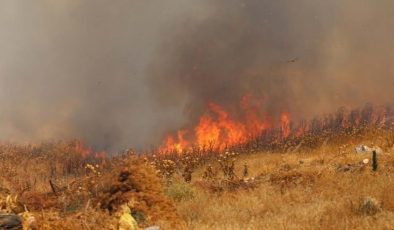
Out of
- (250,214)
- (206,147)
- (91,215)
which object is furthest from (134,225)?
(206,147)

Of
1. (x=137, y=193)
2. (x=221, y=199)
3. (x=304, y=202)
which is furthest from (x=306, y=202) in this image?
(x=137, y=193)

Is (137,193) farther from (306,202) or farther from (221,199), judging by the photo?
(306,202)

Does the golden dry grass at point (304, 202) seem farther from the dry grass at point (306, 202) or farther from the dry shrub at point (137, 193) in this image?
the dry shrub at point (137, 193)

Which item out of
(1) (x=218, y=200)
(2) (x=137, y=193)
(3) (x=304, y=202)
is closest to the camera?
(2) (x=137, y=193)

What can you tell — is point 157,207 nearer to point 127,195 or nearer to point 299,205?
point 127,195

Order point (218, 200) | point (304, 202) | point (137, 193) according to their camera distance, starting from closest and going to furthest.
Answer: point (137, 193) → point (304, 202) → point (218, 200)

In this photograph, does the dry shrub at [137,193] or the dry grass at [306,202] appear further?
the dry shrub at [137,193]

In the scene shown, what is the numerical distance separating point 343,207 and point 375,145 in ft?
39.8

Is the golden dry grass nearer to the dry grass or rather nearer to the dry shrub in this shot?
the dry grass

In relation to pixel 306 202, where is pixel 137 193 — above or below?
above

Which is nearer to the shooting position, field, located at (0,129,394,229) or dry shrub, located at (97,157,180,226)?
field, located at (0,129,394,229)

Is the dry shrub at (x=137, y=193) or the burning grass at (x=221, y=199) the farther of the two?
the dry shrub at (x=137, y=193)

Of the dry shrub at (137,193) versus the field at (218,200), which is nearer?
the field at (218,200)

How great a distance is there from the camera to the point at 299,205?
1032cm
